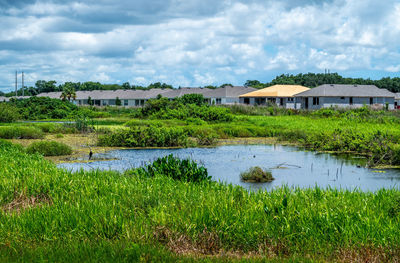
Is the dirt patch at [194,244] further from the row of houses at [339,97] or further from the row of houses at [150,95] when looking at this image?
the row of houses at [150,95]

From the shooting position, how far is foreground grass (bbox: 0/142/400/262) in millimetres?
8211

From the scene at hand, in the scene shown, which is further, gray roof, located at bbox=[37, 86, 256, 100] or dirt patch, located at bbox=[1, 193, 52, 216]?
gray roof, located at bbox=[37, 86, 256, 100]

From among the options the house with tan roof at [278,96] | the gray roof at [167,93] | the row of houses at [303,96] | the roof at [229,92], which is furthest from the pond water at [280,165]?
the gray roof at [167,93]

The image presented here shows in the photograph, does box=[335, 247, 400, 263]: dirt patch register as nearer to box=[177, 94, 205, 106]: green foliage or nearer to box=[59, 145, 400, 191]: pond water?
box=[59, 145, 400, 191]: pond water

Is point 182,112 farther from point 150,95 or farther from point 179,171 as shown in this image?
point 150,95

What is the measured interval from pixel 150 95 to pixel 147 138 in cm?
8783

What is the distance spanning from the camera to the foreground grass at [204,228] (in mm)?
8211

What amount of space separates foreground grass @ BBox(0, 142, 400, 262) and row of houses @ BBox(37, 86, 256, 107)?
90284 millimetres

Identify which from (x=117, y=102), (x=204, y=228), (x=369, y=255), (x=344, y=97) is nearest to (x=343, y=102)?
(x=344, y=97)

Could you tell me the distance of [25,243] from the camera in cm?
889

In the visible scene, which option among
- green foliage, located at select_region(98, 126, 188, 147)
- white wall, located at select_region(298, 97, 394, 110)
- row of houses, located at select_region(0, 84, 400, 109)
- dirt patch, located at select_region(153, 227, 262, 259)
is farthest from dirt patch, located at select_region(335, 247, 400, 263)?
white wall, located at select_region(298, 97, 394, 110)

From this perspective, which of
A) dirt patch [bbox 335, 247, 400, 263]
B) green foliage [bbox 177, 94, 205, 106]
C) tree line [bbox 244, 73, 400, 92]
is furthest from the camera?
tree line [bbox 244, 73, 400, 92]

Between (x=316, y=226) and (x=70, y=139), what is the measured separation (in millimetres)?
27738

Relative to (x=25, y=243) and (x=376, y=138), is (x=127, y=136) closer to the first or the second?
(x=376, y=138)
